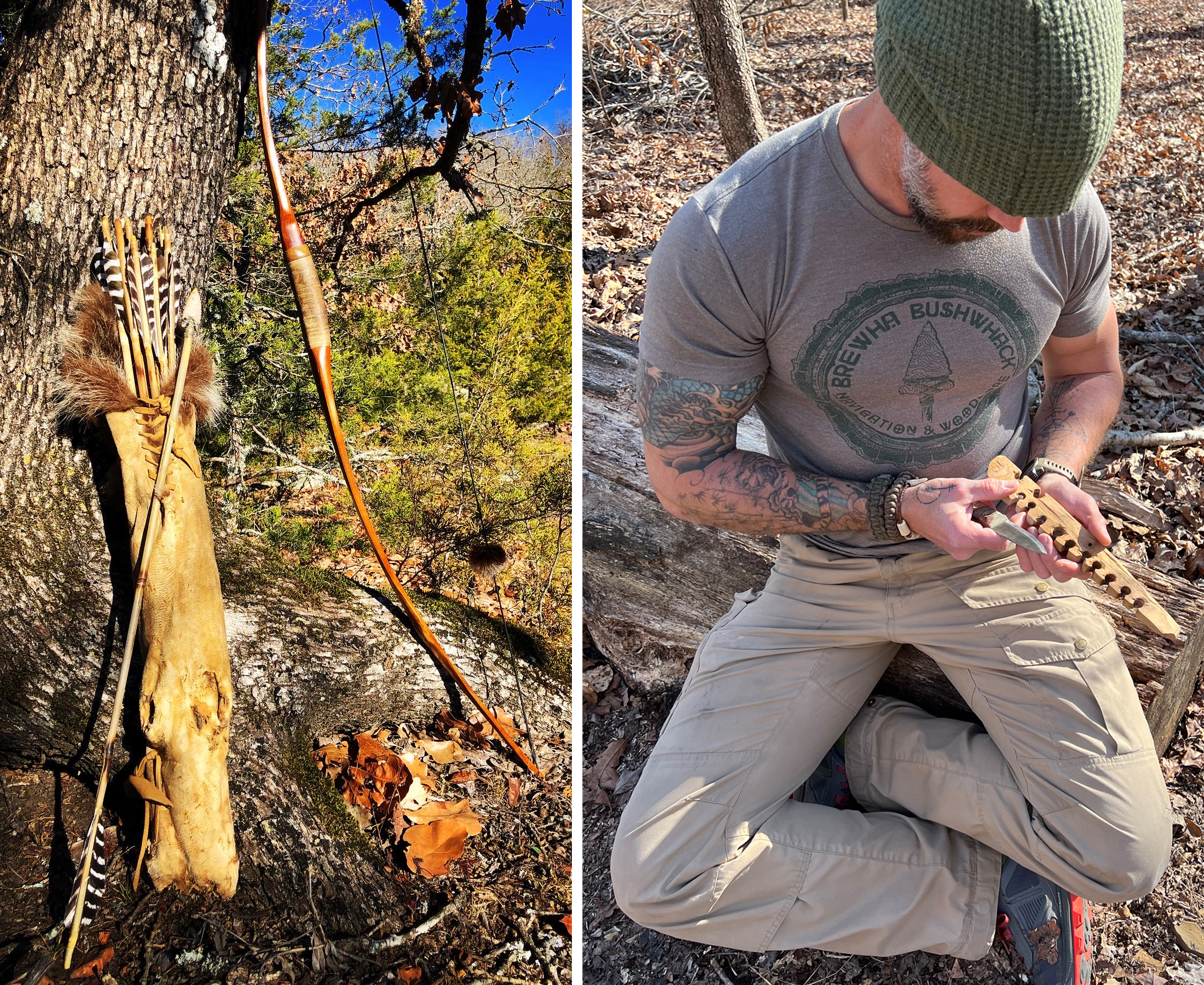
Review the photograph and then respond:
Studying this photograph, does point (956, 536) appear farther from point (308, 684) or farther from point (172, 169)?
point (172, 169)

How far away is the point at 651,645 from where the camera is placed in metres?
2.75

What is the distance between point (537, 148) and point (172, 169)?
37.2 inches

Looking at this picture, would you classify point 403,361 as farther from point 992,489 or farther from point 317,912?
point 992,489

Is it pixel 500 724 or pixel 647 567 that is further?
pixel 647 567

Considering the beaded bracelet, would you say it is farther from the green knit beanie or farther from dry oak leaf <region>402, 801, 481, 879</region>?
dry oak leaf <region>402, 801, 481, 879</region>

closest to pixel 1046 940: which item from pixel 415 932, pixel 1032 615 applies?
pixel 1032 615

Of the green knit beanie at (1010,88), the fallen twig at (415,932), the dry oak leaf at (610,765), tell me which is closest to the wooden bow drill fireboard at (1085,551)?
the green knit beanie at (1010,88)

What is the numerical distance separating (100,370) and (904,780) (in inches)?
78.5

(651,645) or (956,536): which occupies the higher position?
(956,536)

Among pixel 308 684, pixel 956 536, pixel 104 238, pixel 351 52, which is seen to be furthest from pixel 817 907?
pixel 351 52

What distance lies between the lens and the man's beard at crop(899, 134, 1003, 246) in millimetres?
1549

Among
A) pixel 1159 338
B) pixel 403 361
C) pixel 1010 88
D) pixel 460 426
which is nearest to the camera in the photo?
pixel 1010 88

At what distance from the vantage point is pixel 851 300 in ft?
5.68

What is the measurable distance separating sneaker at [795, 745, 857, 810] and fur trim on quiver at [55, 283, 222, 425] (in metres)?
1.70
